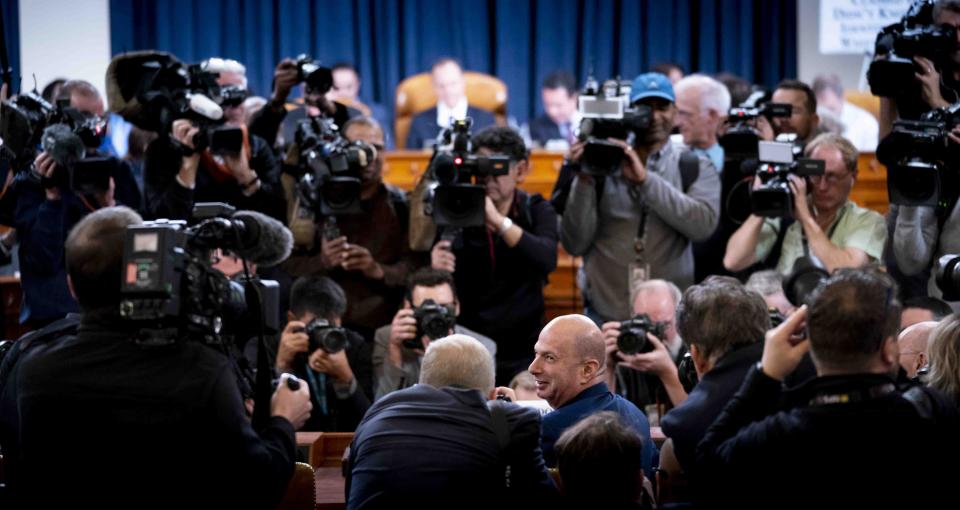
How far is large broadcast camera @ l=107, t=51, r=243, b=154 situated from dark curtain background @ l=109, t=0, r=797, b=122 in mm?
5605

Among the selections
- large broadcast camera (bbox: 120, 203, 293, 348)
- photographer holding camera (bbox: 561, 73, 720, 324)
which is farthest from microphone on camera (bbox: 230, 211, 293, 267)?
photographer holding camera (bbox: 561, 73, 720, 324)

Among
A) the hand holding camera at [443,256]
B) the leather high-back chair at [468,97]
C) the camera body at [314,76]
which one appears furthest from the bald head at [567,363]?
the leather high-back chair at [468,97]

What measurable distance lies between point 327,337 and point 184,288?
1645mm

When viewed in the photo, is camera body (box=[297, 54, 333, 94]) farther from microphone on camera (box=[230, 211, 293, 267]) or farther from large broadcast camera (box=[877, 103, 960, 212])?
microphone on camera (box=[230, 211, 293, 267])

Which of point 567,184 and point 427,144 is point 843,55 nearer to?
point 427,144

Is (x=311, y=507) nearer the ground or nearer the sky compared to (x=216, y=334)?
nearer the ground

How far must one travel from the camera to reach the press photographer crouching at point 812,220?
4.92 metres

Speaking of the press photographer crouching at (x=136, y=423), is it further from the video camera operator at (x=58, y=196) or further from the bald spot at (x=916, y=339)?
the video camera operator at (x=58, y=196)

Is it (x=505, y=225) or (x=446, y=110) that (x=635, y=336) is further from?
(x=446, y=110)

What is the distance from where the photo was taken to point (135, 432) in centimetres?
271

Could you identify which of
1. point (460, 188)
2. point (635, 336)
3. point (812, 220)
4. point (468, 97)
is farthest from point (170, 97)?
point (468, 97)

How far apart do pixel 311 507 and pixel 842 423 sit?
1335 mm

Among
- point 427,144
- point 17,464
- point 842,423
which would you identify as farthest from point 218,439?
point 427,144

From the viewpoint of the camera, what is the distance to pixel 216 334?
9.37ft
